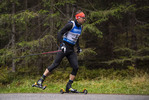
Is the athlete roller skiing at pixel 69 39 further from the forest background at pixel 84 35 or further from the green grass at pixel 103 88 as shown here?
the forest background at pixel 84 35

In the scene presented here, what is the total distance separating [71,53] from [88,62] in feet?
22.8

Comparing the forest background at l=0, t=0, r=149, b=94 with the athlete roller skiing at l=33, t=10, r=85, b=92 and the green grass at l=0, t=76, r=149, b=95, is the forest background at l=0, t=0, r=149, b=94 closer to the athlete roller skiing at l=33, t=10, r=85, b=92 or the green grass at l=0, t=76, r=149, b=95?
the green grass at l=0, t=76, r=149, b=95

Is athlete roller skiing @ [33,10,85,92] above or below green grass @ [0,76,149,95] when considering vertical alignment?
above

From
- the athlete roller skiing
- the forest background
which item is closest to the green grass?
the forest background

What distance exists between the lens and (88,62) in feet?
41.3

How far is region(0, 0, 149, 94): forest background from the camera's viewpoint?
31.6 feet

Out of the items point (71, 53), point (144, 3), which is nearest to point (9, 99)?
point (71, 53)

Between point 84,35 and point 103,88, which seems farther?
point 84,35

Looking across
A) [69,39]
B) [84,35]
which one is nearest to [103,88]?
[69,39]

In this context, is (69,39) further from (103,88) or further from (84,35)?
(84,35)

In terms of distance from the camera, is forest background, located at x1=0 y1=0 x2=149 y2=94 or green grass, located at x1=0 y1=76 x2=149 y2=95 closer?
green grass, located at x1=0 y1=76 x2=149 y2=95

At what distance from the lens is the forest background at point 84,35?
963 centimetres

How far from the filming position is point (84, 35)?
11.9 metres

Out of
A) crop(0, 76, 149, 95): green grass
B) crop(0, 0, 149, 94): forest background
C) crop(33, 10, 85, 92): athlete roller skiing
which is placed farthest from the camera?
crop(0, 0, 149, 94): forest background
